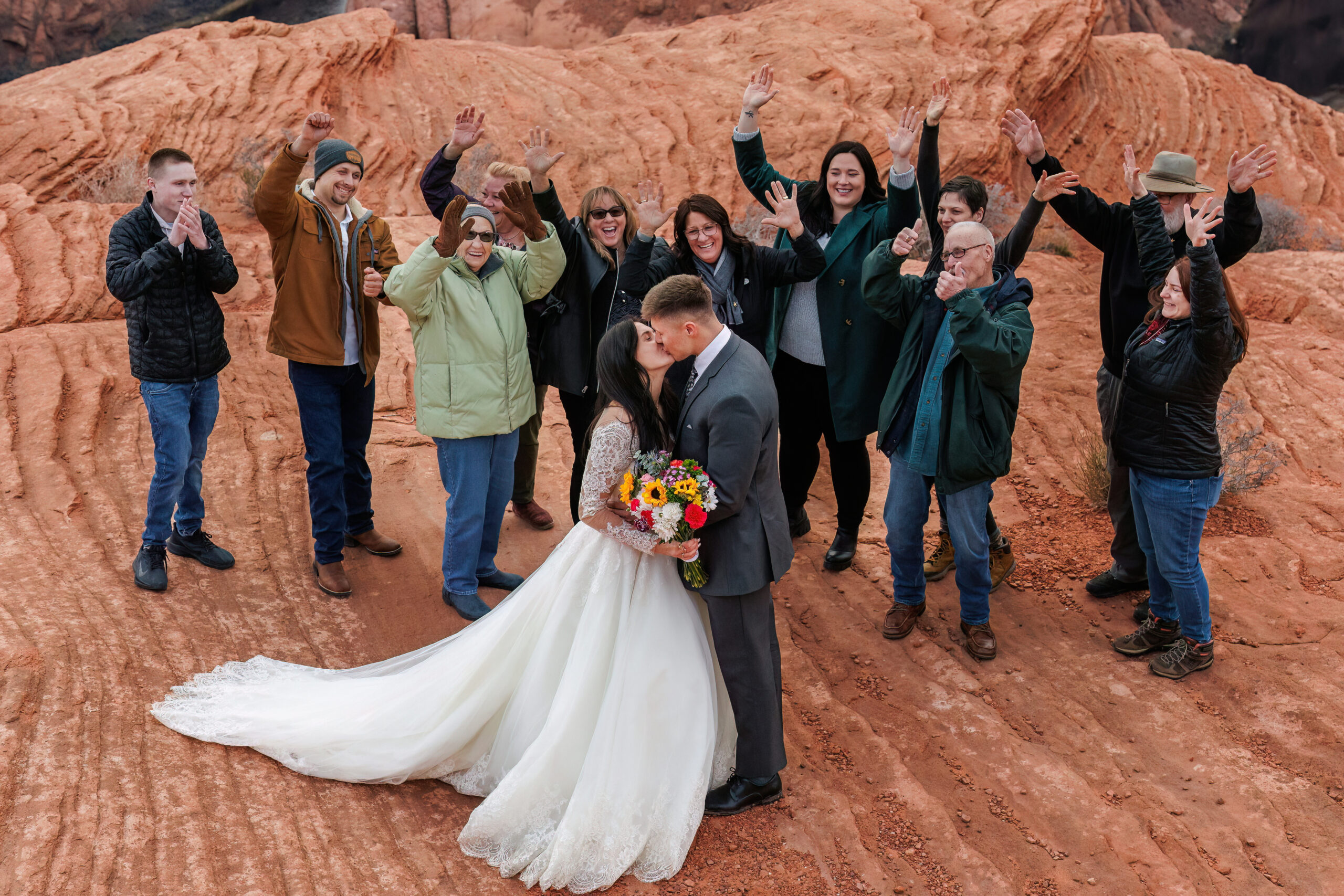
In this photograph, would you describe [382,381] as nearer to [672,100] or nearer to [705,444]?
[705,444]

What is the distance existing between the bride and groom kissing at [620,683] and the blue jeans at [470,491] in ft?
3.64

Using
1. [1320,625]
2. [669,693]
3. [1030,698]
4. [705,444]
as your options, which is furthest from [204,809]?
[1320,625]

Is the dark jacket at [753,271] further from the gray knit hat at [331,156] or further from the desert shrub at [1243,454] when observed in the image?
the desert shrub at [1243,454]

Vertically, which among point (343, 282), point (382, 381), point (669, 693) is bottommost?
point (382, 381)

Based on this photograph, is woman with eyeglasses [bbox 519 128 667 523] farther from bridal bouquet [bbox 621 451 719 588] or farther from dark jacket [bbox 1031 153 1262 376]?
dark jacket [bbox 1031 153 1262 376]

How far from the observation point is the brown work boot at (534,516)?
6.03 m

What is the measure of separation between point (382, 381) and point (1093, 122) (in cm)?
1379

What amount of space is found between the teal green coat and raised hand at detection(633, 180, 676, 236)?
61 centimetres

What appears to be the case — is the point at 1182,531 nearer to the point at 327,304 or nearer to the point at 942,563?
the point at 942,563

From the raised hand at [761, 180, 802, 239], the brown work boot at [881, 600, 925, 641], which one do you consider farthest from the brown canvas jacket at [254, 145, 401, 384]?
the brown work boot at [881, 600, 925, 641]

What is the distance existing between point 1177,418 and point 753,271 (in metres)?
2.14

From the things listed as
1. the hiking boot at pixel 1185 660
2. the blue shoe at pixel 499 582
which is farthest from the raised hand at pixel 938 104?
the blue shoe at pixel 499 582

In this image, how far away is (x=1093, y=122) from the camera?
53.1 ft

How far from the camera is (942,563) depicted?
18.3ft
